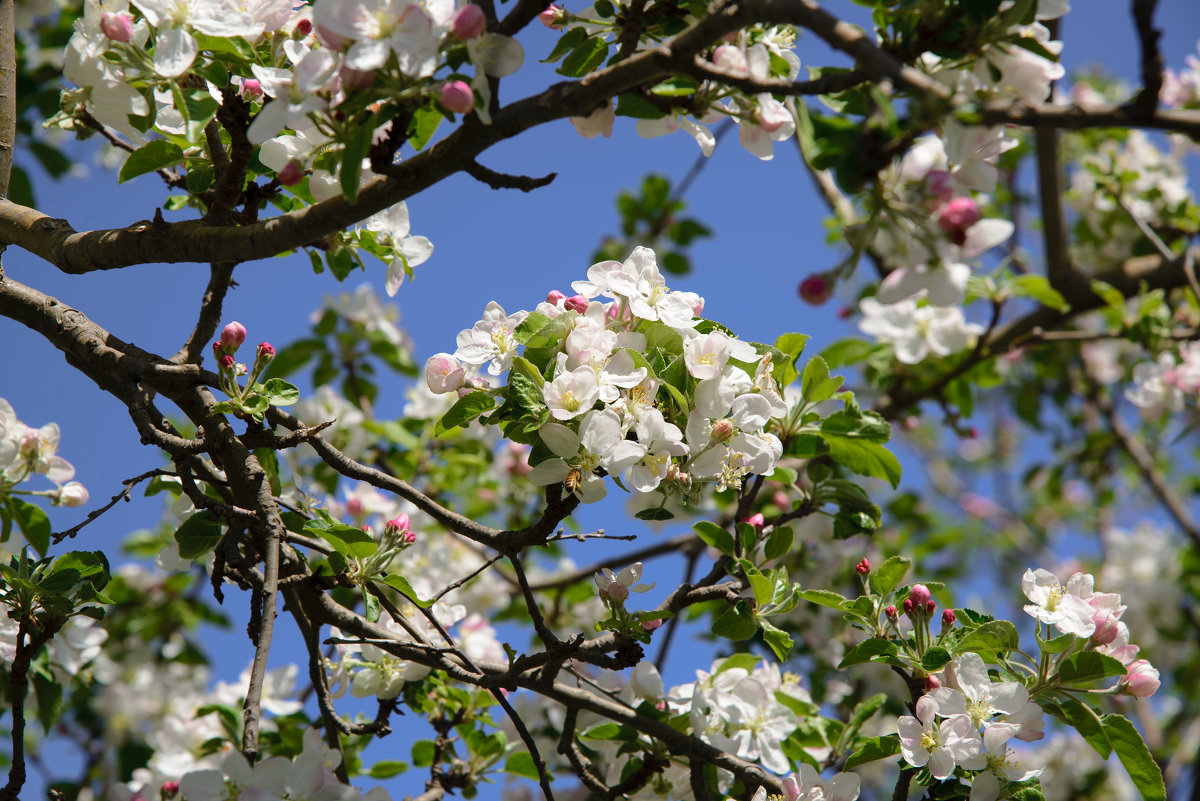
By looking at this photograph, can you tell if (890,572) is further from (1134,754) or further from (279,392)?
(279,392)

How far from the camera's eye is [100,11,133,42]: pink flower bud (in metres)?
1.35

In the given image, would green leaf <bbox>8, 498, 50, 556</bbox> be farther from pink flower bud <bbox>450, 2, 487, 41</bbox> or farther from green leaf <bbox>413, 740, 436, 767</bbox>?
pink flower bud <bbox>450, 2, 487, 41</bbox>

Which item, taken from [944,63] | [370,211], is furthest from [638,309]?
[944,63]

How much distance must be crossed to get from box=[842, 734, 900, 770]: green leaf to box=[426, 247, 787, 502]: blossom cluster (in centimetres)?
53

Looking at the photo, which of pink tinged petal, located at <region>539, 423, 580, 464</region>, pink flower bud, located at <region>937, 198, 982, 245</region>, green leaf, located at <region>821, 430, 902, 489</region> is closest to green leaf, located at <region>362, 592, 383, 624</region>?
pink tinged petal, located at <region>539, 423, 580, 464</region>

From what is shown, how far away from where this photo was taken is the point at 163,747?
2.58 meters

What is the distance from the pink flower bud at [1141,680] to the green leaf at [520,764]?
4.10 feet

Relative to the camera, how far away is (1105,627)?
1587 millimetres

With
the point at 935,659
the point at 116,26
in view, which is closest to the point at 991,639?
the point at 935,659

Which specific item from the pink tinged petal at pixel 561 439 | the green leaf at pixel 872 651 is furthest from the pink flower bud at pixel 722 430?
the green leaf at pixel 872 651

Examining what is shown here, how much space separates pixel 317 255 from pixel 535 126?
72cm

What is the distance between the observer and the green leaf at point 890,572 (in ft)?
5.36

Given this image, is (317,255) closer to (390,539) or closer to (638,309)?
(390,539)

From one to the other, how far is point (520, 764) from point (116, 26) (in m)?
1.69
